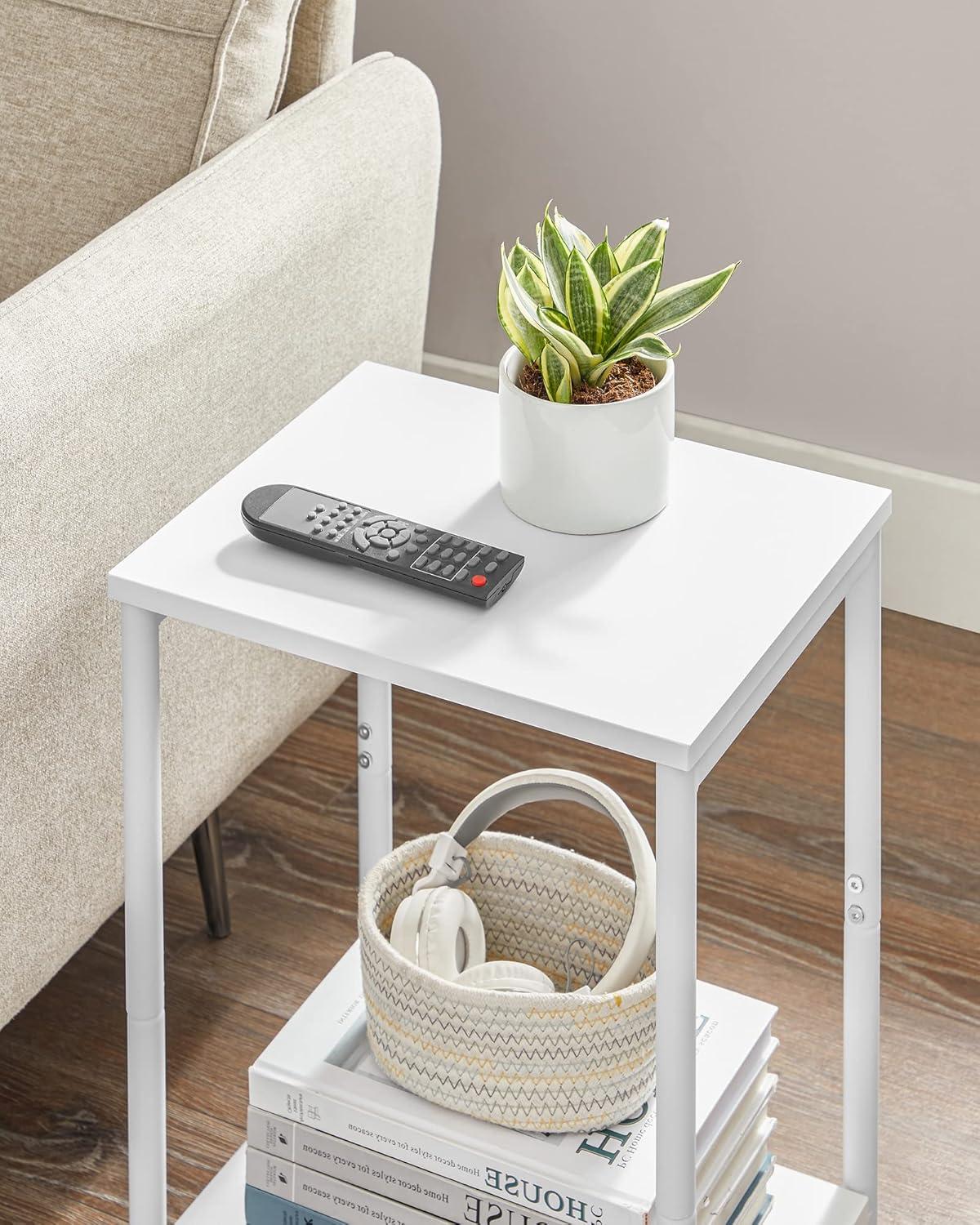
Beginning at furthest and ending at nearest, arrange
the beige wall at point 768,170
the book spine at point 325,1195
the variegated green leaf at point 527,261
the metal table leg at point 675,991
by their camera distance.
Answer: the beige wall at point 768,170
the book spine at point 325,1195
the variegated green leaf at point 527,261
the metal table leg at point 675,991

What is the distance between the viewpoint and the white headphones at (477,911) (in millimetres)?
979

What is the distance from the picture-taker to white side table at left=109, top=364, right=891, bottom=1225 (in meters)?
0.84

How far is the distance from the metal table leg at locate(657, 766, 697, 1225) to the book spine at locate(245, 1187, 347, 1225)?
26 centimetres

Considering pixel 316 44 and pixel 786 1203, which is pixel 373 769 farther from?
pixel 316 44

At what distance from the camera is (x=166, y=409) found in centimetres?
109

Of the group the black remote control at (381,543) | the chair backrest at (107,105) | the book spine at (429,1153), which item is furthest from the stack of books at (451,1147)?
the chair backrest at (107,105)

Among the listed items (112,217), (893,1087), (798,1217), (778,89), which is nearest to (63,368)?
(112,217)

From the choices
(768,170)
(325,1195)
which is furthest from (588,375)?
(768,170)

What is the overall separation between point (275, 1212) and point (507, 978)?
0.23 meters

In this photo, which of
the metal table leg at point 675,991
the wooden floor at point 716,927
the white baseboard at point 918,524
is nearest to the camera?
the metal table leg at point 675,991

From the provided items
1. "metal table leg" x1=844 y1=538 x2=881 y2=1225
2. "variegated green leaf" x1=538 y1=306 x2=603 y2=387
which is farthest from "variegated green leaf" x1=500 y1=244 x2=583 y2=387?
"metal table leg" x1=844 y1=538 x2=881 y2=1225

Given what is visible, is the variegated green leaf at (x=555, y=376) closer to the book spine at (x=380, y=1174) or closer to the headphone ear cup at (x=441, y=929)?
the headphone ear cup at (x=441, y=929)

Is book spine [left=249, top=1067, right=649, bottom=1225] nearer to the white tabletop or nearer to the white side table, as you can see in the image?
the white side table

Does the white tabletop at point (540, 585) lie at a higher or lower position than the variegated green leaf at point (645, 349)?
lower
